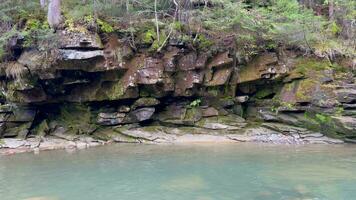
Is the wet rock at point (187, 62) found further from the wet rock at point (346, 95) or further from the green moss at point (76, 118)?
the wet rock at point (346, 95)

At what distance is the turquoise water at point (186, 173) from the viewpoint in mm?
7766

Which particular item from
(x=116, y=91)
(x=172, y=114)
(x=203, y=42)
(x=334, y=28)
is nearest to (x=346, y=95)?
(x=334, y=28)

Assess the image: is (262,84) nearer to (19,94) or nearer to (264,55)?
(264,55)

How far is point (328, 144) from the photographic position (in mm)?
12578

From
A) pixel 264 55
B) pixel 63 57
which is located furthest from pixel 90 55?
pixel 264 55

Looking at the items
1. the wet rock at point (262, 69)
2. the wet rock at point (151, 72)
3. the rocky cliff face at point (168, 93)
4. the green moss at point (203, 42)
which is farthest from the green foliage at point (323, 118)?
the wet rock at point (151, 72)

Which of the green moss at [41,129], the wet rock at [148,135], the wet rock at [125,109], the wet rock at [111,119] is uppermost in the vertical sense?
the wet rock at [125,109]

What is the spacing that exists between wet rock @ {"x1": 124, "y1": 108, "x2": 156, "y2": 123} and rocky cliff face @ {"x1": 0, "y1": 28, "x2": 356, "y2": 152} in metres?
0.04

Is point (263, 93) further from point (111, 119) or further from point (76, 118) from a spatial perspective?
point (76, 118)

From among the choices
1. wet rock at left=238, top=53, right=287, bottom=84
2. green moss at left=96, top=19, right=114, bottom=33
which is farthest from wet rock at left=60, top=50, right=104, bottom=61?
wet rock at left=238, top=53, right=287, bottom=84

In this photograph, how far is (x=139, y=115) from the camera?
14.7m

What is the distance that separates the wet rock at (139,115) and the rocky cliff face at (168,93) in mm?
38

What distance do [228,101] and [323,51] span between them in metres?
3.77

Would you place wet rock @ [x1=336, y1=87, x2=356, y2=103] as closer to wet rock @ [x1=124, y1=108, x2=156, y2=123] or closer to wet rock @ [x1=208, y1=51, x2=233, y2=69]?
wet rock @ [x1=208, y1=51, x2=233, y2=69]
